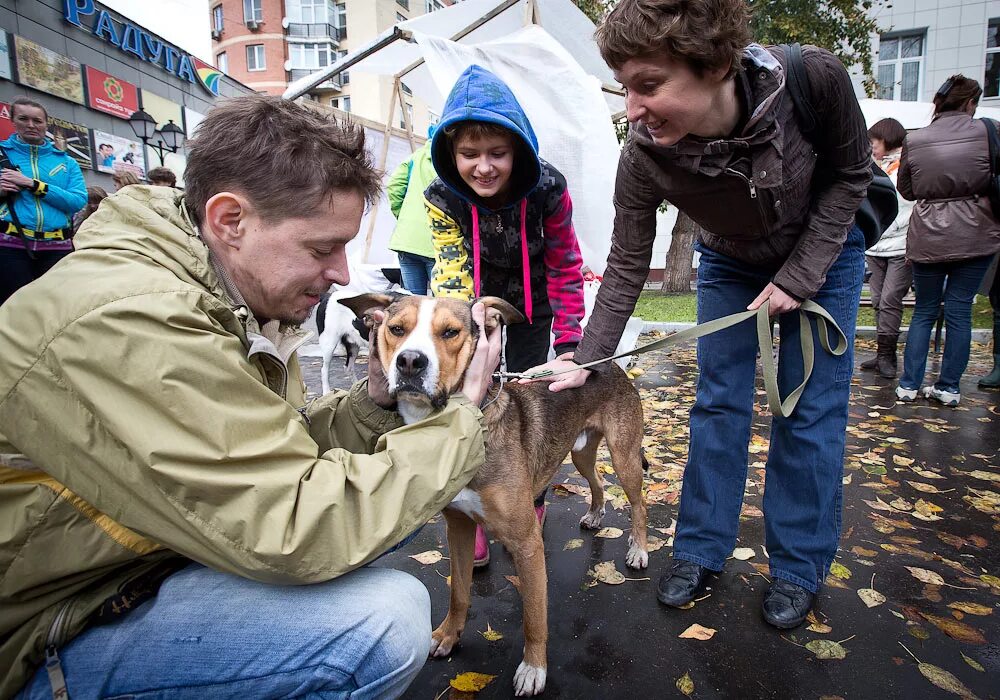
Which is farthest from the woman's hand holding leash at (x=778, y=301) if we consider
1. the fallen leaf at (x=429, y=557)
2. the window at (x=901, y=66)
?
the window at (x=901, y=66)

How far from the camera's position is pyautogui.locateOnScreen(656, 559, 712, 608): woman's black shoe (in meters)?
2.80

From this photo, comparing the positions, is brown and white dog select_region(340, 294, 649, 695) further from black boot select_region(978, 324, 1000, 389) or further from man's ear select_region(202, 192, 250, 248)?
black boot select_region(978, 324, 1000, 389)

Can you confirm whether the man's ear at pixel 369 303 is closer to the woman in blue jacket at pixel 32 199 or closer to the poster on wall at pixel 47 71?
the woman in blue jacket at pixel 32 199

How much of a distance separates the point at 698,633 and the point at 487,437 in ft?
4.36

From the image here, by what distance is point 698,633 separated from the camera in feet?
8.51

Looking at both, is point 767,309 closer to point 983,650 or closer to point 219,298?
point 983,650

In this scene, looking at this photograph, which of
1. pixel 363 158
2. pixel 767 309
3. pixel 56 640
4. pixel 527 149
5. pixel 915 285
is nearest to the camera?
pixel 56 640

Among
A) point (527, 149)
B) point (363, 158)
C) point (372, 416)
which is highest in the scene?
point (527, 149)

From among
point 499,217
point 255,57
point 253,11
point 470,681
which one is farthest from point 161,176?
point 253,11

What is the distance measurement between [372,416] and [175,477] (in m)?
1.06

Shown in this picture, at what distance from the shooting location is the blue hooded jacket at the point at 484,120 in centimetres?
297

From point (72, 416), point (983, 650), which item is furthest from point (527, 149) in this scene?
point (983, 650)

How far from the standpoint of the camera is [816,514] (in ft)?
8.67

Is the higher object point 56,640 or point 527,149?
point 527,149
